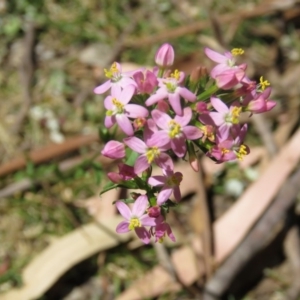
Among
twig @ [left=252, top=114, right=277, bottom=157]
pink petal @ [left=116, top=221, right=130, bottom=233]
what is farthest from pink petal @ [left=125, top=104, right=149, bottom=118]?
twig @ [left=252, top=114, right=277, bottom=157]

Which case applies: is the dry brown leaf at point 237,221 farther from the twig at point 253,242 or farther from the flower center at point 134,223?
the flower center at point 134,223

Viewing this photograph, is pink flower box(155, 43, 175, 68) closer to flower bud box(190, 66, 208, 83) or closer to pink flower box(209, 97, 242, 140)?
flower bud box(190, 66, 208, 83)

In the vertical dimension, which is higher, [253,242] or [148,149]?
[148,149]

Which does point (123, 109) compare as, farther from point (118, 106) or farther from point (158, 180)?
point (158, 180)

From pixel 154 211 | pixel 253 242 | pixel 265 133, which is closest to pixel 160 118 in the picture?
pixel 154 211

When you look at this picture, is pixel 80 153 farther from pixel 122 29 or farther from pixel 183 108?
pixel 183 108

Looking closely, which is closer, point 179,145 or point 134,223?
point 179,145
